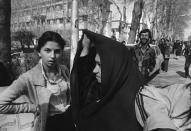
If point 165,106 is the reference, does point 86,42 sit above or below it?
above

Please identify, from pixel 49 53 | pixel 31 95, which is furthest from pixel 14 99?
pixel 49 53

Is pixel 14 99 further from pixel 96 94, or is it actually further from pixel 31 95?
pixel 96 94

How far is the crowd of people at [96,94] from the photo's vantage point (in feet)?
4.32

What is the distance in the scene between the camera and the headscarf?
63.9 inches

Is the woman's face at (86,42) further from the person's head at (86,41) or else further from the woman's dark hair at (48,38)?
the woman's dark hair at (48,38)

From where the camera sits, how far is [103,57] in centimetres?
174

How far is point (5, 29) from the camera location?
12.9ft

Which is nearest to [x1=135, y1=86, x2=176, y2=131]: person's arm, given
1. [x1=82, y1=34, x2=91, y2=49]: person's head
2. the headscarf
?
the headscarf

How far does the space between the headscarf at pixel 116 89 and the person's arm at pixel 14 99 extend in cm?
68

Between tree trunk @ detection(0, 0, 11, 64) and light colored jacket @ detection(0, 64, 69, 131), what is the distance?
1.86m

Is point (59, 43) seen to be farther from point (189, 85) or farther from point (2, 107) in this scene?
point (189, 85)

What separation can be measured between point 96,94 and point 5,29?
2609 mm

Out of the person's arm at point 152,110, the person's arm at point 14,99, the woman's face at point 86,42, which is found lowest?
the person's arm at point 14,99

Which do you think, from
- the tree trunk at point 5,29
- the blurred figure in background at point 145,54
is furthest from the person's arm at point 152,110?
the blurred figure in background at point 145,54
